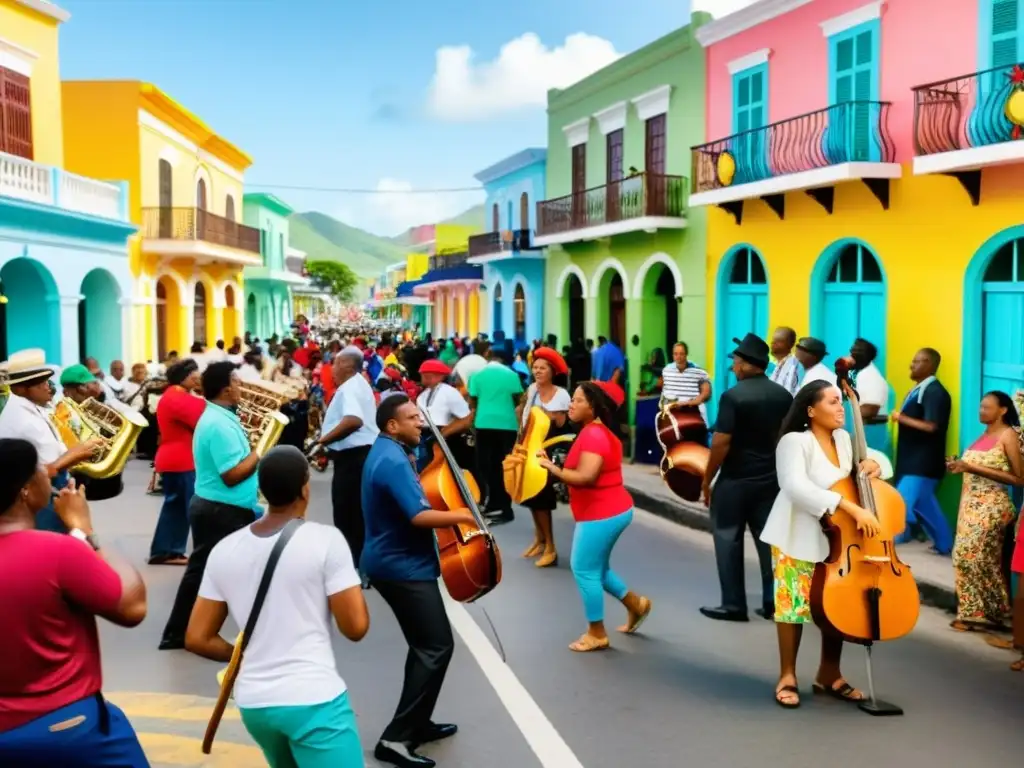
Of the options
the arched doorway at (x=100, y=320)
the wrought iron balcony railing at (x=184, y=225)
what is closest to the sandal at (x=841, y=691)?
the arched doorway at (x=100, y=320)

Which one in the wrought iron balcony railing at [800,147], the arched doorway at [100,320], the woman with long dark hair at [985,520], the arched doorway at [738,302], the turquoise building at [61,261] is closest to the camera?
the woman with long dark hair at [985,520]

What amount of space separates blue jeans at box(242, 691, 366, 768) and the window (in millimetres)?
18111

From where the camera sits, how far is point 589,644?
7016 millimetres

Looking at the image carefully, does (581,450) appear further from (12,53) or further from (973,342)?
(12,53)

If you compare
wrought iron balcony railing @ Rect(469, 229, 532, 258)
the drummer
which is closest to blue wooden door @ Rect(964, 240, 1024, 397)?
the drummer

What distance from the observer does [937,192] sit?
1217cm

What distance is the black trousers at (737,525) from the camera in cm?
759

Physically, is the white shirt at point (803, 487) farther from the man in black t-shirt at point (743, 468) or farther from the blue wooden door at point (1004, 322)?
the blue wooden door at point (1004, 322)

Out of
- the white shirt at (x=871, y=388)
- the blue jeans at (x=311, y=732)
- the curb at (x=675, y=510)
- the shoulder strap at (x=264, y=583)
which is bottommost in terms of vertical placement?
the curb at (x=675, y=510)

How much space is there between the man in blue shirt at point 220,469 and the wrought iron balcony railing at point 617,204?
12498 mm

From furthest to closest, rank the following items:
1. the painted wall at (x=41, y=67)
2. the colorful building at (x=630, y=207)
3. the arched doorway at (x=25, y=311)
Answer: the arched doorway at (x=25, y=311) → the painted wall at (x=41, y=67) → the colorful building at (x=630, y=207)

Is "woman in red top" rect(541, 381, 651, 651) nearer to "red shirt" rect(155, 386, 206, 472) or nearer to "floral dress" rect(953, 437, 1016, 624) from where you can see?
"floral dress" rect(953, 437, 1016, 624)

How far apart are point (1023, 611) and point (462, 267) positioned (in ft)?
105

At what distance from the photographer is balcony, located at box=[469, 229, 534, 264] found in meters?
27.5
